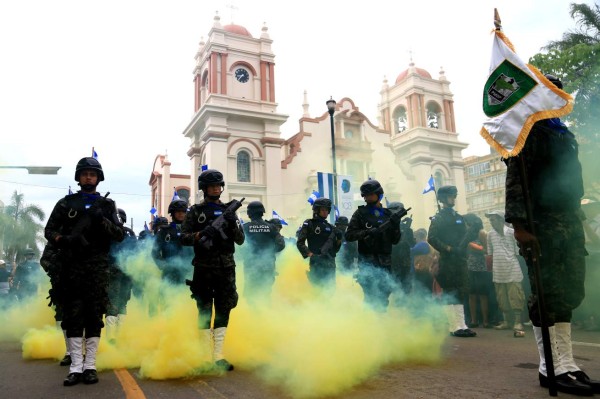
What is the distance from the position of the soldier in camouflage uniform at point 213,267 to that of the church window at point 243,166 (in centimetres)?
2538

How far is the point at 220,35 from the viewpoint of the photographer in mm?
31359

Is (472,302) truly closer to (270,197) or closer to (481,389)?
(481,389)

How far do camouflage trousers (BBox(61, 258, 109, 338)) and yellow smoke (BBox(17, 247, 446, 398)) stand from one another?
58 cm

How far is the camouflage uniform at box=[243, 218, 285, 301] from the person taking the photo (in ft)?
26.6

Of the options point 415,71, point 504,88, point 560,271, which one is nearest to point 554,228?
point 560,271

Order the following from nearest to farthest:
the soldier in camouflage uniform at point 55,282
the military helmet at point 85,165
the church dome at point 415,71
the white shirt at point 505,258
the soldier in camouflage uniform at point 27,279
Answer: the soldier in camouflage uniform at point 55,282, the military helmet at point 85,165, the white shirt at point 505,258, the soldier in camouflage uniform at point 27,279, the church dome at point 415,71

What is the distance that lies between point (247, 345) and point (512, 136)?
130 inches

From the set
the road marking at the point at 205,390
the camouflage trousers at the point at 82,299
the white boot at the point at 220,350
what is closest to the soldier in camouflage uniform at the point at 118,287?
the camouflage trousers at the point at 82,299

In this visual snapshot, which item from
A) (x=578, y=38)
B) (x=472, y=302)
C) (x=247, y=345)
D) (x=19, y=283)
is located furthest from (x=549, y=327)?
(x=578, y=38)

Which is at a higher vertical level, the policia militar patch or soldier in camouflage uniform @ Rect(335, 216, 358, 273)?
the policia militar patch

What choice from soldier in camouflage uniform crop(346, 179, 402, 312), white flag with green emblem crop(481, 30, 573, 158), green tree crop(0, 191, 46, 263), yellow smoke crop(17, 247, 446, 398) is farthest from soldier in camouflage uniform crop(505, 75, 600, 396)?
green tree crop(0, 191, 46, 263)

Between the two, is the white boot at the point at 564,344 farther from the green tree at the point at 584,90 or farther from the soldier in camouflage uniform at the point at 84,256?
the green tree at the point at 584,90

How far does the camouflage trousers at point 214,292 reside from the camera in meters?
4.72

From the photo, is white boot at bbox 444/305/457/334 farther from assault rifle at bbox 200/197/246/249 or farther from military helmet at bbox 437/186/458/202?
assault rifle at bbox 200/197/246/249
